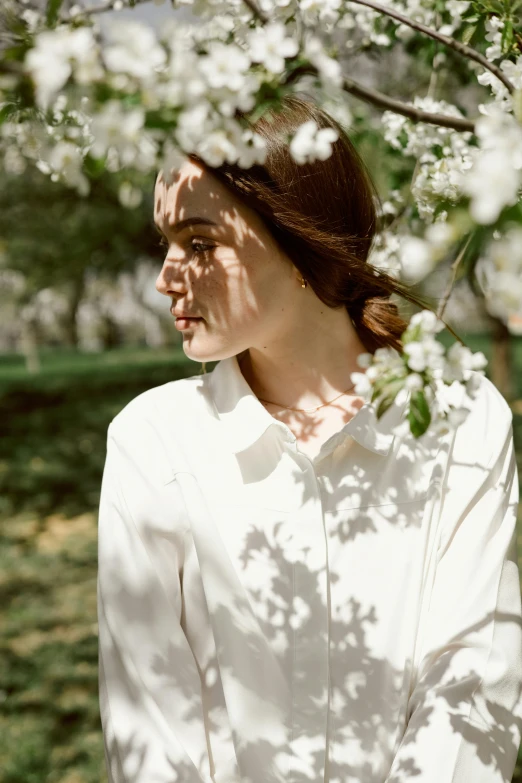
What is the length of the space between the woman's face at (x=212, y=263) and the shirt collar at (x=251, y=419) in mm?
189

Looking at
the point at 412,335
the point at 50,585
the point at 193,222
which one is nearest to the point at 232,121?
the point at 412,335

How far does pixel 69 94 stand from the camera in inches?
42.7

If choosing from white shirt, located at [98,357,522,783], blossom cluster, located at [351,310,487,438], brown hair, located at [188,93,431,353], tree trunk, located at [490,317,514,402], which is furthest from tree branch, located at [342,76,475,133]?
tree trunk, located at [490,317,514,402]

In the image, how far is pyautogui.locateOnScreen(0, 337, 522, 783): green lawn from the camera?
3748 millimetres

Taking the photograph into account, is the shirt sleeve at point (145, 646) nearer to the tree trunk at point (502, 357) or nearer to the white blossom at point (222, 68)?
the white blossom at point (222, 68)

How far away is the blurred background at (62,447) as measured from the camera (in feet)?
12.6

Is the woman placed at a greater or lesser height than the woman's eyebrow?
lesser

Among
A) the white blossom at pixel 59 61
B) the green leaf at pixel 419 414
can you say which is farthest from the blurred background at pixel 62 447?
the green leaf at pixel 419 414

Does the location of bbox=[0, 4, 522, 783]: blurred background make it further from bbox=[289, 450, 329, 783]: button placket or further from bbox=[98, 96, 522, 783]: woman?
bbox=[289, 450, 329, 783]: button placket

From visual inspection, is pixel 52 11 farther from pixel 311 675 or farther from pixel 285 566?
pixel 311 675

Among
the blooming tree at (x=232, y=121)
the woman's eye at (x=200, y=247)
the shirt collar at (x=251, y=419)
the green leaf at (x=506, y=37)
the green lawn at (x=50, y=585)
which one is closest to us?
the blooming tree at (x=232, y=121)

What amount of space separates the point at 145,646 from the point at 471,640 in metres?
0.67

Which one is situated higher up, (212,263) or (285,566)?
(212,263)

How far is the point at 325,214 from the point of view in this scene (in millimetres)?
1853
